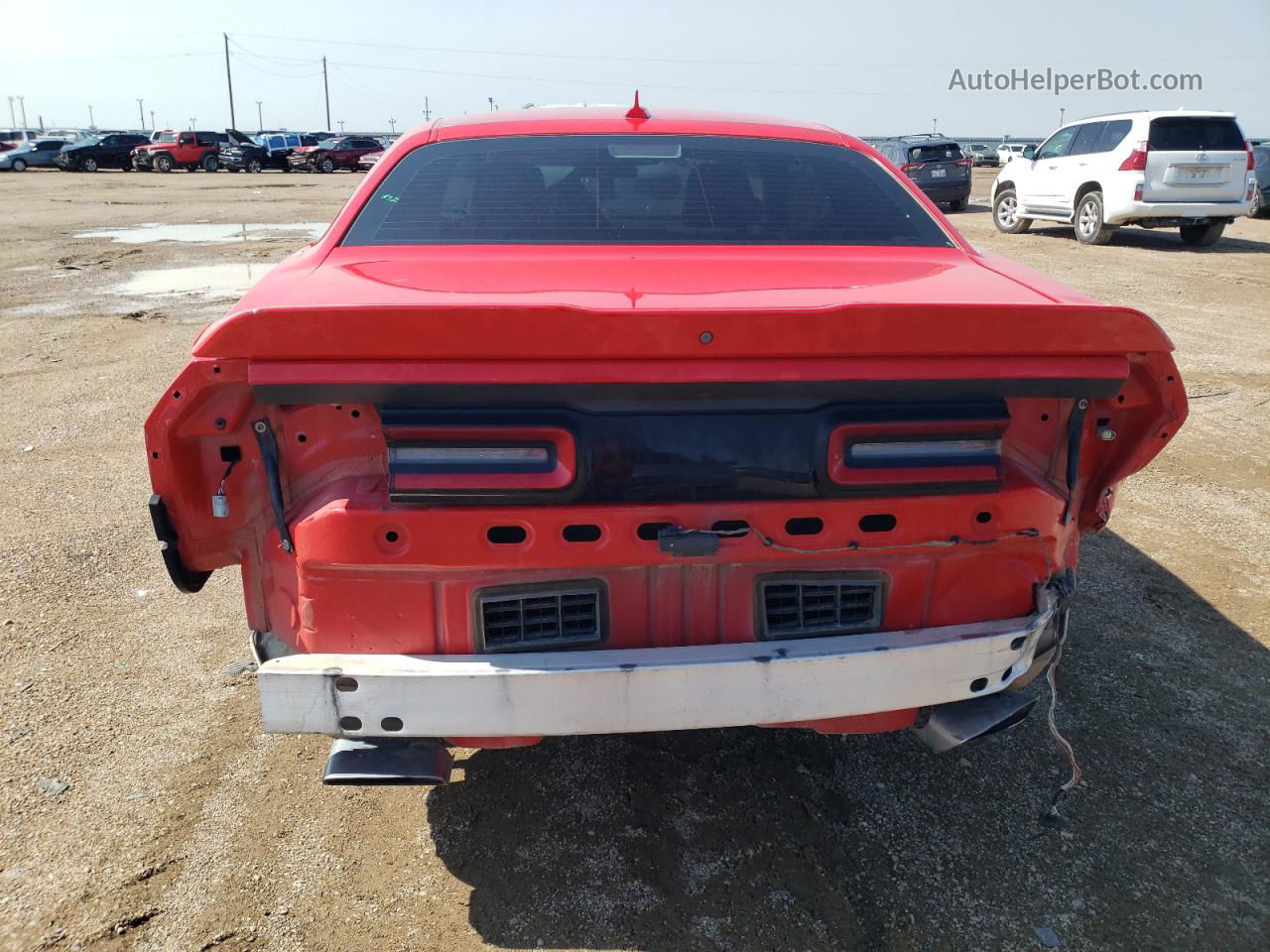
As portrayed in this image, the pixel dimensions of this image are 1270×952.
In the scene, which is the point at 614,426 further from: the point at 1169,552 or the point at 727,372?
the point at 1169,552

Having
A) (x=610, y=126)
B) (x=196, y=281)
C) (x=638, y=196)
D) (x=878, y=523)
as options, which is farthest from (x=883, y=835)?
(x=196, y=281)

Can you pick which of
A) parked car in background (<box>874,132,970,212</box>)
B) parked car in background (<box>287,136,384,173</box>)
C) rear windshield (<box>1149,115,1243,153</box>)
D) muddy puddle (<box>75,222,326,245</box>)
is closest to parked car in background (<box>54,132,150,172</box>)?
parked car in background (<box>287,136,384,173</box>)

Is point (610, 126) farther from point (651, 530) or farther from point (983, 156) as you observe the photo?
point (983, 156)

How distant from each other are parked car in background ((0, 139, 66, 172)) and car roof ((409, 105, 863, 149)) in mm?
40057

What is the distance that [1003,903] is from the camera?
224 cm

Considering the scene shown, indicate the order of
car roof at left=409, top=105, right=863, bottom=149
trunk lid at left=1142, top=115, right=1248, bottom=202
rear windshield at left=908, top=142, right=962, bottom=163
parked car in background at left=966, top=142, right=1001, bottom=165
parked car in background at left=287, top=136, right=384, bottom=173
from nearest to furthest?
1. car roof at left=409, top=105, right=863, bottom=149
2. trunk lid at left=1142, top=115, right=1248, bottom=202
3. rear windshield at left=908, top=142, right=962, bottom=163
4. parked car in background at left=287, top=136, right=384, bottom=173
5. parked car in background at left=966, top=142, right=1001, bottom=165

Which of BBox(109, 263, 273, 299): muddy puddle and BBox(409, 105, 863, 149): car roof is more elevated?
BBox(409, 105, 863, 149): car roof

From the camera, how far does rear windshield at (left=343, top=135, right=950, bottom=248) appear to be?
275 cm

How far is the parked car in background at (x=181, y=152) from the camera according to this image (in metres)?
34.5

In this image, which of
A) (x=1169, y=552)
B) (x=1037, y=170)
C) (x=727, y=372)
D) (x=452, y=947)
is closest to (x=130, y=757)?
(x=452, y=947)

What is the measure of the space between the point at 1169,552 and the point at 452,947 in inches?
145

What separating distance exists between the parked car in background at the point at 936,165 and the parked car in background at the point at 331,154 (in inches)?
920

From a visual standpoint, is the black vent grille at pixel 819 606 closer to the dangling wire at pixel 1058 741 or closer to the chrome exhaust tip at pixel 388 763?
the dangling wire at pixel 1058 741

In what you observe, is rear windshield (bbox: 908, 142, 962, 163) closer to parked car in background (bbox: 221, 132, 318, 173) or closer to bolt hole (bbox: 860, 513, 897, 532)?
bolt hole (bbox: 860, 513, 897, 532)
